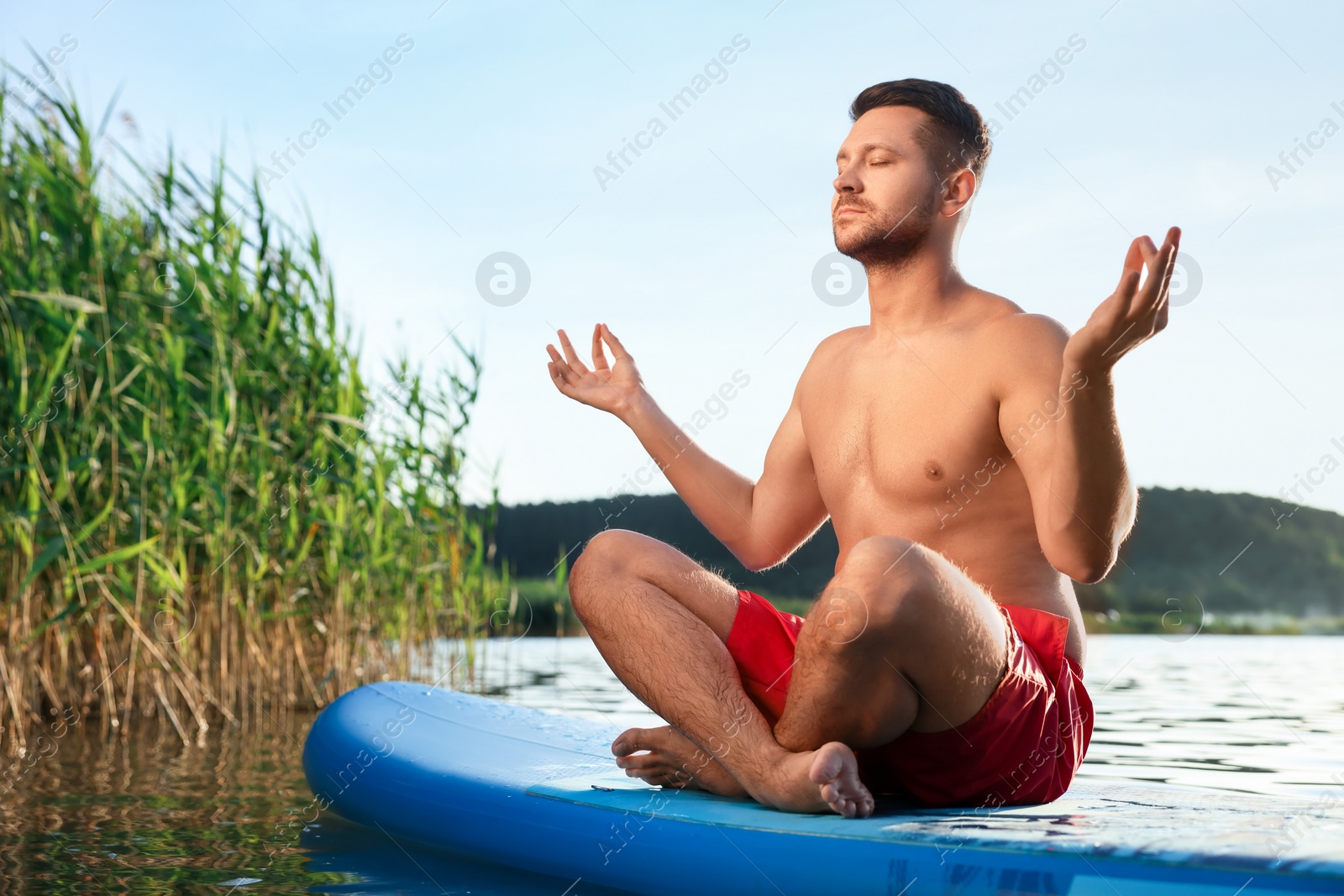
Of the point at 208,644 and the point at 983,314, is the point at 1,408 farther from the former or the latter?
the point at 983,314

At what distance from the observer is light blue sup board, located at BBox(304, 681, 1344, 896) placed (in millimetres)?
1542

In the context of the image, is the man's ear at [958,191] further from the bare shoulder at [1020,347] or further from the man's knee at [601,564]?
the man's knee at [601,564]

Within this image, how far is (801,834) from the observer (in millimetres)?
1760

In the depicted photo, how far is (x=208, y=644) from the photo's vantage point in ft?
14.9

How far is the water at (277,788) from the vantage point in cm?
224

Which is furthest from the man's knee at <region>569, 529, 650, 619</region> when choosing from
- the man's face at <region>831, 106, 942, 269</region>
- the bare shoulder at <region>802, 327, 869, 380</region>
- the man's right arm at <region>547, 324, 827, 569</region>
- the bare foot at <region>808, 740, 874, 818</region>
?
the man's face at <region>831, 106, 942, 269</region>

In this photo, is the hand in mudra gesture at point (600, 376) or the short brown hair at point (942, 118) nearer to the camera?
the short brown hair at point (942, 118)

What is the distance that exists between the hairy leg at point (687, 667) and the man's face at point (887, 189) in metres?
0.72

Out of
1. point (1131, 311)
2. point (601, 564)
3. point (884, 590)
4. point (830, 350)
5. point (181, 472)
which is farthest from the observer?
point (181, 472)

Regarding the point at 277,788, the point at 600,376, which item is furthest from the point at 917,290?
the point at 277,788

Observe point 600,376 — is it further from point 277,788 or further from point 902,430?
point 277,788

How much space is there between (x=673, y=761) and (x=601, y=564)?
1.26ft

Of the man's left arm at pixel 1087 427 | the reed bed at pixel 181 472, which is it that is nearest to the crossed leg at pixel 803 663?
the man's left arm at pixel 1087 427

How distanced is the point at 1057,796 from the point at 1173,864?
0.56 metres
